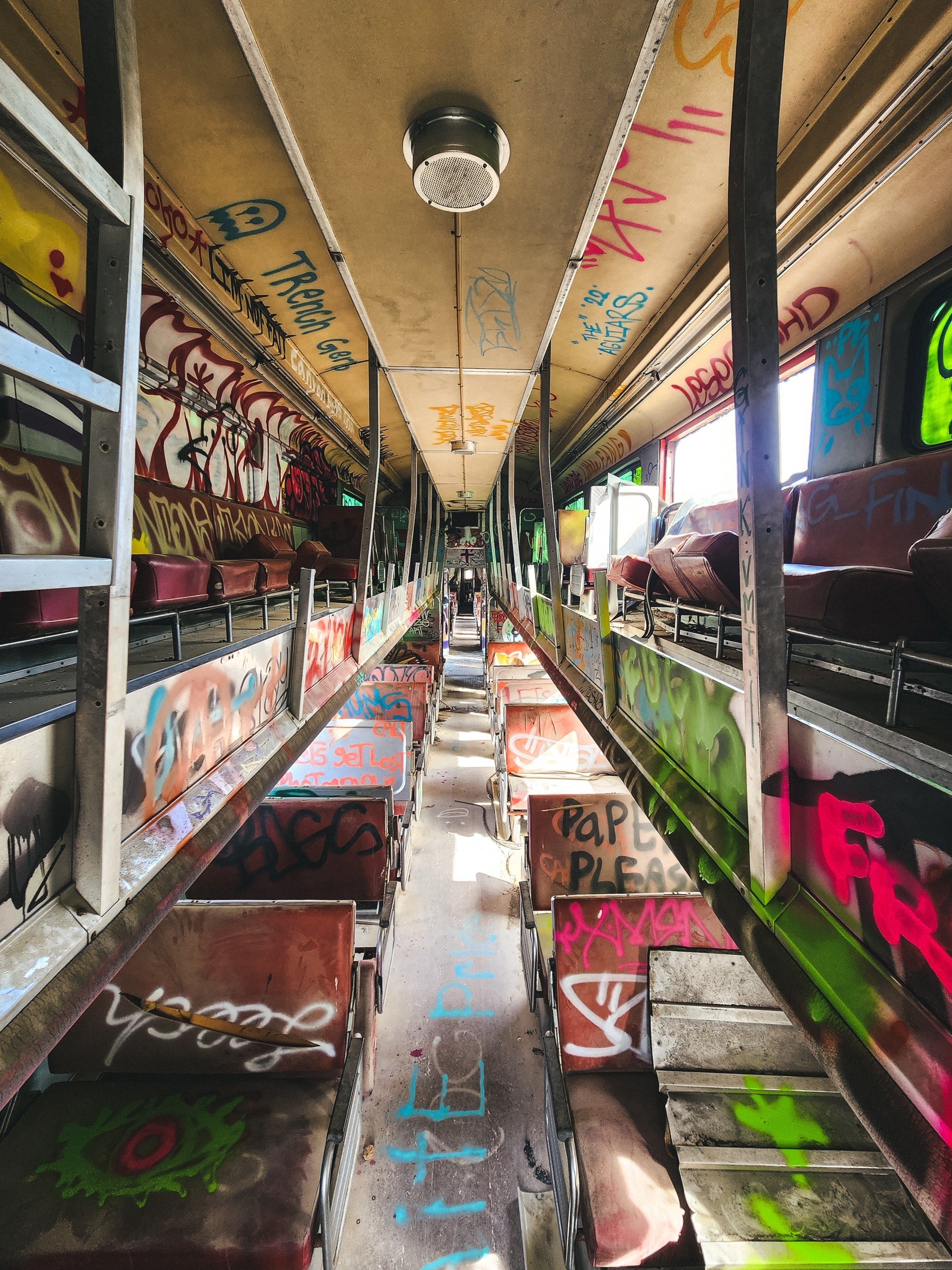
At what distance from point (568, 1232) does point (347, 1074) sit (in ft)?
3.96

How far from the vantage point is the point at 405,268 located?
9.51ft

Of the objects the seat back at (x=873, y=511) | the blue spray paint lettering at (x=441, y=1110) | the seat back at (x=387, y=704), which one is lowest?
the blue spray paint lettering at (x=441, y=1110)

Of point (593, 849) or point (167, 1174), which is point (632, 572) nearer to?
point (593, 849)

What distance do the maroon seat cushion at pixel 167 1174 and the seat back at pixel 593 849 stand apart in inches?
75.2

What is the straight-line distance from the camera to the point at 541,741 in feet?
20.4

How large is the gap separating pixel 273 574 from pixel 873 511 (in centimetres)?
504

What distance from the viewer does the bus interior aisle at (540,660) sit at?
3.88ft

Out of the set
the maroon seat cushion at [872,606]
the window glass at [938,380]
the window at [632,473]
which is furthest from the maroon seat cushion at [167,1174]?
the window at [632,473]

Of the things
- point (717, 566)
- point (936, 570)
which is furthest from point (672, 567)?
point (936, 570)

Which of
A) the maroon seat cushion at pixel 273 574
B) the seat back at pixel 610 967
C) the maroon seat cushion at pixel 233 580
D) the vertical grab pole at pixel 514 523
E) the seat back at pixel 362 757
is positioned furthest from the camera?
the vertical grab pole at pixel 514 523

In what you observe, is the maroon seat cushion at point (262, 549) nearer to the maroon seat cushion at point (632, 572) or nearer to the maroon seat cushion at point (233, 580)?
the maroon seat cushion at point (233, 580)

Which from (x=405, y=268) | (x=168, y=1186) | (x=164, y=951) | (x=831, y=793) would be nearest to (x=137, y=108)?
(x=405, y=268)

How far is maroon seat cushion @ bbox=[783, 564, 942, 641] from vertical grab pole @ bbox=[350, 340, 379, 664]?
10.4ft

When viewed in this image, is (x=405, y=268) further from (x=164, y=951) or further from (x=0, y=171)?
(x=164, y=951)
